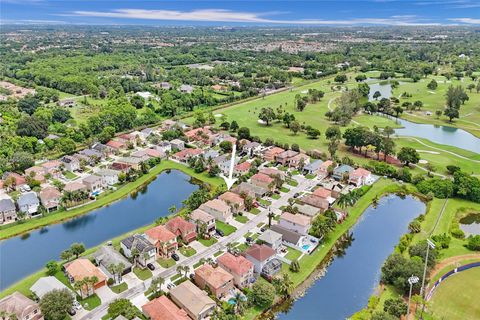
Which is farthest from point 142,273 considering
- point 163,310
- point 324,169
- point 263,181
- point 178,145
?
point 178,145

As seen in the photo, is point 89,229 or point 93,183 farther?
point 93,183

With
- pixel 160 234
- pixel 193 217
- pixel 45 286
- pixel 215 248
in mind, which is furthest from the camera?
pixel 193 217

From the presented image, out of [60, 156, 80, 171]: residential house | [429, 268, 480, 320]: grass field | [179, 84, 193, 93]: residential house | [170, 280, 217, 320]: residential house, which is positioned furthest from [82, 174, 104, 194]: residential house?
[179, 84, 193, 93]: residential house

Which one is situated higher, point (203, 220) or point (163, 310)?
point (203, 220)

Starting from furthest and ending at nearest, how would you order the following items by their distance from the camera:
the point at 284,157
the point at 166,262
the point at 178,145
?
1. the point at 178,145
2. the point at 284,157
3. the point at 166,262

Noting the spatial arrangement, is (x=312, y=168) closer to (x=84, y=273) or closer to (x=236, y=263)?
(x=236, y=263)

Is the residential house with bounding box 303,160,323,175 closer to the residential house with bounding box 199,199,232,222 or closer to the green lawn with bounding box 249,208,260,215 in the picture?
the green lawn with bounding box 249,208,260,215

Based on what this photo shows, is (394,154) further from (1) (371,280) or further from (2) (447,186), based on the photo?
(1) (371,280)
